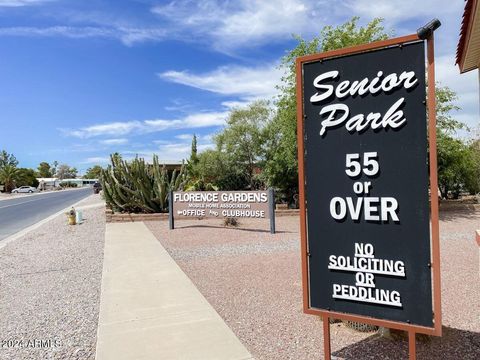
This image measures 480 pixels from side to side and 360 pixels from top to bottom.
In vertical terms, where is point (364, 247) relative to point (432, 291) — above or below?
above

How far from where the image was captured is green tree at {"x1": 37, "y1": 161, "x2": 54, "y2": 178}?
17161 centimetres

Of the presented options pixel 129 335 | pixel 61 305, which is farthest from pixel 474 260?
pixel 61 305

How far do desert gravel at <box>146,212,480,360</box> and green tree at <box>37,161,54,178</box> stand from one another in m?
177

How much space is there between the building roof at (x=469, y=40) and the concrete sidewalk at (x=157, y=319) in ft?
13.9

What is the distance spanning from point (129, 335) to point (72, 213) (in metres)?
14.7

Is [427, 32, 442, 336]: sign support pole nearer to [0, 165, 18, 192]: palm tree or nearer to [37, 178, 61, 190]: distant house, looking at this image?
[0, 165, 18, 192]: palm tree

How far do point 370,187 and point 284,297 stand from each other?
3163mm

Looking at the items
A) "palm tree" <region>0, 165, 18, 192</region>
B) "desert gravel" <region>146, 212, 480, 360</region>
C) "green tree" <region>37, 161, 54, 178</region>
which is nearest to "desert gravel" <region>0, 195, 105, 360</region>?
"desert gravel" <region>146, 212, 480, 360</region>

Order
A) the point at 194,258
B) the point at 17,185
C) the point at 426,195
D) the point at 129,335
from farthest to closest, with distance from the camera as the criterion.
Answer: the point at 17,185 < the point at 194,258 < the point at 129,335 < the point at 426,195

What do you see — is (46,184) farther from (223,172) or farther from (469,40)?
(469,40)

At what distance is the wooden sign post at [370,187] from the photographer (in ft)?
11.0

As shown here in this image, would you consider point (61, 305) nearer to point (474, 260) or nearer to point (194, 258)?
point (194, 258)

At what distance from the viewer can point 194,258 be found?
376 inches

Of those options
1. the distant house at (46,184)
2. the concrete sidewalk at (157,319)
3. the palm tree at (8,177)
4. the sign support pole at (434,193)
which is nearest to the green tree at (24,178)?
the palm tree at (8,177)
